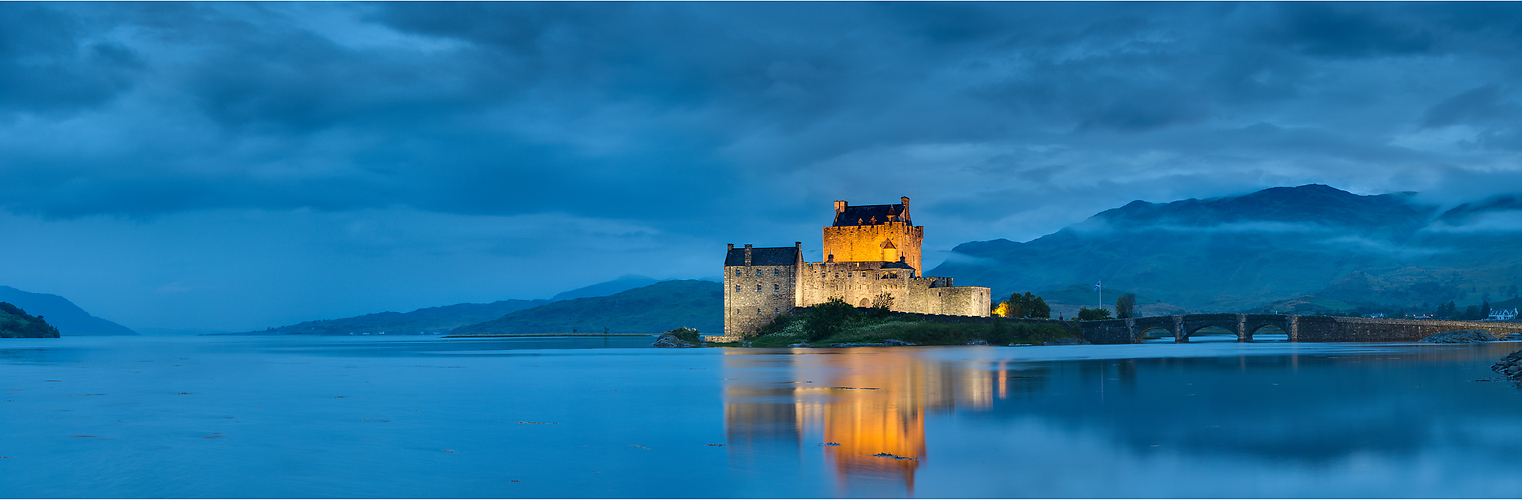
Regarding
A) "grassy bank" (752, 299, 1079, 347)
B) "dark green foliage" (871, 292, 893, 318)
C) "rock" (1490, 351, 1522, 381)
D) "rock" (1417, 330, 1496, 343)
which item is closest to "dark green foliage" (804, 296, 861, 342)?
"grassy bank" (752, 299, 1079, 347)

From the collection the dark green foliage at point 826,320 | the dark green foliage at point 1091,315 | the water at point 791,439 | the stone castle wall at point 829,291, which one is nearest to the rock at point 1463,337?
the dark green foliage at point 1091,315

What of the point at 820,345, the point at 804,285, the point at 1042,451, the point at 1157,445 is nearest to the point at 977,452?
the point at 1042,451

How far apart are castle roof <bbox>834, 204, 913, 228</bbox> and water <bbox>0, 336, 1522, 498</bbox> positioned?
7289cm

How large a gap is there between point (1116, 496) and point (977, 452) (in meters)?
4.13

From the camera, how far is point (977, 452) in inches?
708

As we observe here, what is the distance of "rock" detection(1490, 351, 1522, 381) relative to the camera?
34638mm

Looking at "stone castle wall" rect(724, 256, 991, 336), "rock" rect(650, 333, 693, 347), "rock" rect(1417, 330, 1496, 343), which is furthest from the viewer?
"rock" rect(650, 333, 693, 347)

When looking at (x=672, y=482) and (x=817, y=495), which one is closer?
(x=817, y=495)

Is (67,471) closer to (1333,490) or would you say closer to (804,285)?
(1333,490)

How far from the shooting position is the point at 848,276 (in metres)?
104

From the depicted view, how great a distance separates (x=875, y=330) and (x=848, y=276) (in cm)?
1377

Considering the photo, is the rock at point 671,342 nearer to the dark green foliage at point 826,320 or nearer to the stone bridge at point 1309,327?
the dark green foliage at point 826,320

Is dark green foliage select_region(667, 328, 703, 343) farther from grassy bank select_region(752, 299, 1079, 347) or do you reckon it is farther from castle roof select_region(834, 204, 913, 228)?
castle roof select_region(834, 204, 913, 228)

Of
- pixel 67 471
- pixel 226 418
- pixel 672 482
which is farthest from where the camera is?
pixel 226 418
